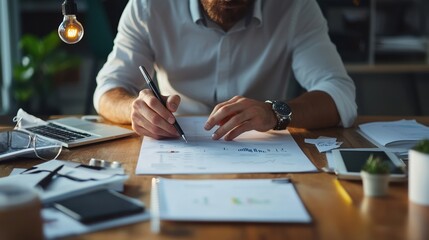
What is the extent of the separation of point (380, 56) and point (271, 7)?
1.77m

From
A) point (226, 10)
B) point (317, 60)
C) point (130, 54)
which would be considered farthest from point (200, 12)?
point (317, 60)

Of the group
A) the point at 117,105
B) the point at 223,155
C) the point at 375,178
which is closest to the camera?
the point at 375,178

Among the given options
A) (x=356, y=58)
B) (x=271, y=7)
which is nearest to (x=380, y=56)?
(x=356, y=58)

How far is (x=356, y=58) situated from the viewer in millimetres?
3463

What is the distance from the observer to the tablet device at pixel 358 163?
1113 mm

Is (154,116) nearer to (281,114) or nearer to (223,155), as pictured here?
(223,155)

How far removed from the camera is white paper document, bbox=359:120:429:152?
Result: 1.39 meters

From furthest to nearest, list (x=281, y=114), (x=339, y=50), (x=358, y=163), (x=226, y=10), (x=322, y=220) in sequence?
(x=339, y=50) < (x=226, y=10) < (x=281, y=114) < (x=358, y=163) < (x=322, y=220)

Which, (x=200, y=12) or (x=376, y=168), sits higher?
(x=200, y=12)

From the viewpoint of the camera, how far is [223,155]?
4.23ft

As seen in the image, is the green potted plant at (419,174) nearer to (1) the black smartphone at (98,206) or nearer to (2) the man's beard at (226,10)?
(1) the black smartphone at (98,206)

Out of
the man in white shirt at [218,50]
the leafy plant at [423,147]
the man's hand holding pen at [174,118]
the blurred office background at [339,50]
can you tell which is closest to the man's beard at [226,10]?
the man in white shirt at [218,50]

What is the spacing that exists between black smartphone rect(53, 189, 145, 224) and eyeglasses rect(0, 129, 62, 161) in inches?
13.5

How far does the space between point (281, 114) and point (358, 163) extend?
389mm
